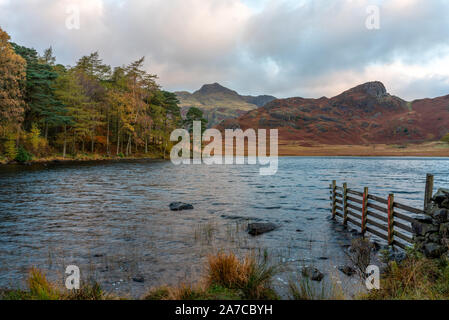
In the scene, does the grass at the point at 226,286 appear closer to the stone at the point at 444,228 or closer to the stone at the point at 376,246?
the stone at the point at 444,228

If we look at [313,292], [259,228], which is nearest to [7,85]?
[259,228]

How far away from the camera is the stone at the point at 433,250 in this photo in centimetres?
680

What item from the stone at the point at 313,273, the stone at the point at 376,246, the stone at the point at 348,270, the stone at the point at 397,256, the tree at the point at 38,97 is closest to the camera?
the stone at the point at 313,273

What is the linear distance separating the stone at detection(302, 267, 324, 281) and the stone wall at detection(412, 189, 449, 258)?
9.49 ft

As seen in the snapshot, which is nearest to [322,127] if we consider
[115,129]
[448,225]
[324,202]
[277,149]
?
[277,149]

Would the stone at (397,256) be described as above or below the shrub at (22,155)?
below

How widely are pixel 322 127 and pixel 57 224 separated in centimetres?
20118

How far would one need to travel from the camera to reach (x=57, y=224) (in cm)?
1237

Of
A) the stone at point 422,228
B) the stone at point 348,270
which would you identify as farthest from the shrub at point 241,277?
the stone at point 422,228

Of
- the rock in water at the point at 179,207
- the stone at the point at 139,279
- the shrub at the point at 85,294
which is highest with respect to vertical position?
the shrub at the point at 85,294

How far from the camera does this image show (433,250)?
688 cm

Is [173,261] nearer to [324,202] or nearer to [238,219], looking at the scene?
[238,219]

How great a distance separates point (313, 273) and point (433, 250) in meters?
3.17

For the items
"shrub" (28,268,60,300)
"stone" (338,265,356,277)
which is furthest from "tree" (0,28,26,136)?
"stone" (338,265,356,277)
